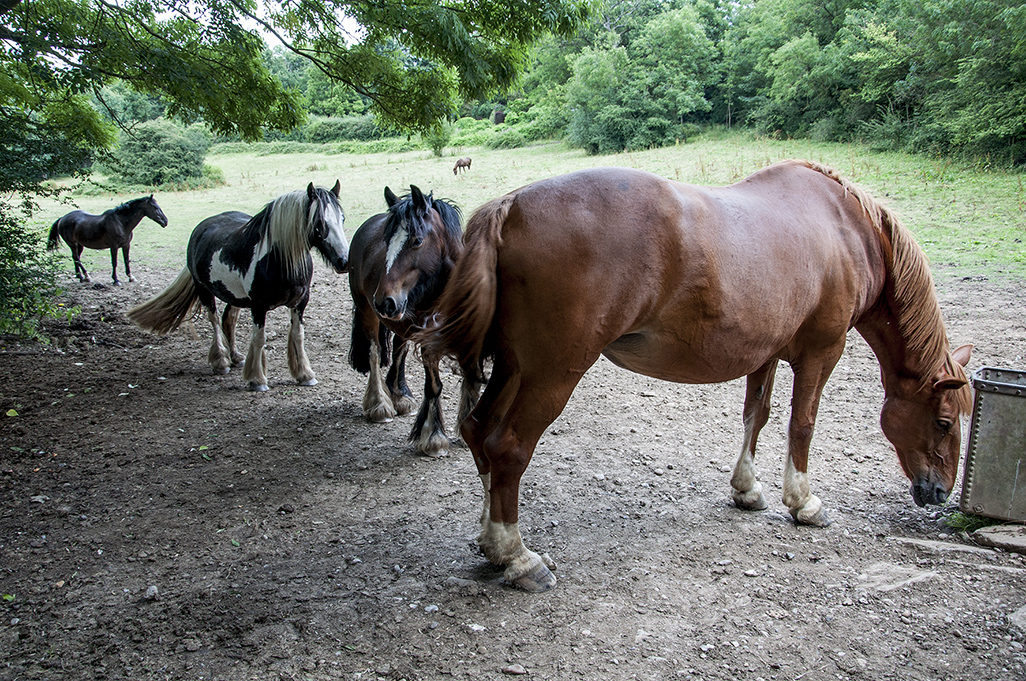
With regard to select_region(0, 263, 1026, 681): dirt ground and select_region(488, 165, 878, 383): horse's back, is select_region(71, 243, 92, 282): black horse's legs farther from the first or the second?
select_region(488, 165, 878, 383): horse's back

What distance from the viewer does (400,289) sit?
326 centimetres

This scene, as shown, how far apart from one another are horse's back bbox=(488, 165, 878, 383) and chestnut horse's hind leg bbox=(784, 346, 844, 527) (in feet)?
0.60

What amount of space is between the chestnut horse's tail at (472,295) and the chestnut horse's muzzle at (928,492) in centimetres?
275

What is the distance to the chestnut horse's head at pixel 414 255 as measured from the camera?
10.6 feet

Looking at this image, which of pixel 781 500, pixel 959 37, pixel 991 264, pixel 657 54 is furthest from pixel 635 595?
pixel 657 54

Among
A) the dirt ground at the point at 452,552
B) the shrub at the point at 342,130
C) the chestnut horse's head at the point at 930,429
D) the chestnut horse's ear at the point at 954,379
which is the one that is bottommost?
the dirt ground at the point at 452,552

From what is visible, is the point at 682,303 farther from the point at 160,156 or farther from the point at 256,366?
the point at 160,156

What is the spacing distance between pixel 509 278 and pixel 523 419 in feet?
2.04

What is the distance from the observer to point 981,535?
10.7 feet

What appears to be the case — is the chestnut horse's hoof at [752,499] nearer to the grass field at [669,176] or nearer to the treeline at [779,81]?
the grass field at [669,176]

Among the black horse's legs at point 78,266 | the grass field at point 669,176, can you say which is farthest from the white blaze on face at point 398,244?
the black horse's legs at point 78,266

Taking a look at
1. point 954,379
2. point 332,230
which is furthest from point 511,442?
point 332,230

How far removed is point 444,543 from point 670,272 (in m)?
1.87

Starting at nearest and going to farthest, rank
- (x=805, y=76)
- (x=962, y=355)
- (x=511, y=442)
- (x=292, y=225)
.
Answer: (x=511, y=442)
(x=962, y=355)
(x=292, y=225)
(x=805, y=76)
